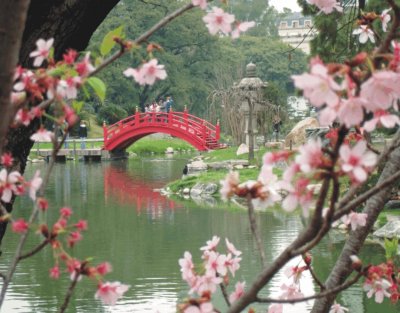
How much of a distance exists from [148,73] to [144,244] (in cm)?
836

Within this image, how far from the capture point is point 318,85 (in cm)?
83

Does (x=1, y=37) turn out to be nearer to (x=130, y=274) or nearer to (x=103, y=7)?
(x=103, y=7)

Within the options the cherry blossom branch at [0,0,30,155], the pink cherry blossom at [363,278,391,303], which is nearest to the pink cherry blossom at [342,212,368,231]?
the pink cherry blossom at [363,278,391,303]

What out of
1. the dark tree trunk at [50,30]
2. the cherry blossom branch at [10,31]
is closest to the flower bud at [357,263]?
the cherry blossom branch at [10,31]

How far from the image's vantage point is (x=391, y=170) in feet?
5.41

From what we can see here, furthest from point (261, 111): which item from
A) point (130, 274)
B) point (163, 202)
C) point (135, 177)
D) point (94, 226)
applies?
point (130, 274)

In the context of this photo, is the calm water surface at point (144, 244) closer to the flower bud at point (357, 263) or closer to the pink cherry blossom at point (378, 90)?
the flower bud at point (357, 263)

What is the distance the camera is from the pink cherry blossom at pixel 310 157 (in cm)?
87

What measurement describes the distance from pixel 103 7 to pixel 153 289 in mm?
5597

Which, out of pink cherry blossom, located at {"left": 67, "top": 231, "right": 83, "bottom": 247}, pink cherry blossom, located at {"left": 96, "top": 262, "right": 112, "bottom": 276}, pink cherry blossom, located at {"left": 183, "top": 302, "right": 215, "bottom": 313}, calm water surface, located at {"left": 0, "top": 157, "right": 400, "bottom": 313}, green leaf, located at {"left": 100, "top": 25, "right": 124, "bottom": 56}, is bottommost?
calm water surface, located at {"left": 0, "top": 157, "right": 400, "bottom": 313}

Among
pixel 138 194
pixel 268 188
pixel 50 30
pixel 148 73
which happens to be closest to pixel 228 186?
pixel 268 188

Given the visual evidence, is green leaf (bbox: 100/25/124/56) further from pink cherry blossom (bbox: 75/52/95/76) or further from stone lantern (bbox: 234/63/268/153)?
stone lantern (bbox: 234/63/268/153)

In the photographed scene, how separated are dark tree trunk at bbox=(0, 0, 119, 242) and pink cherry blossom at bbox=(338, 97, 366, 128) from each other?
3.27 feet

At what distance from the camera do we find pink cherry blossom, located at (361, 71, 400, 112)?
2.83ft
